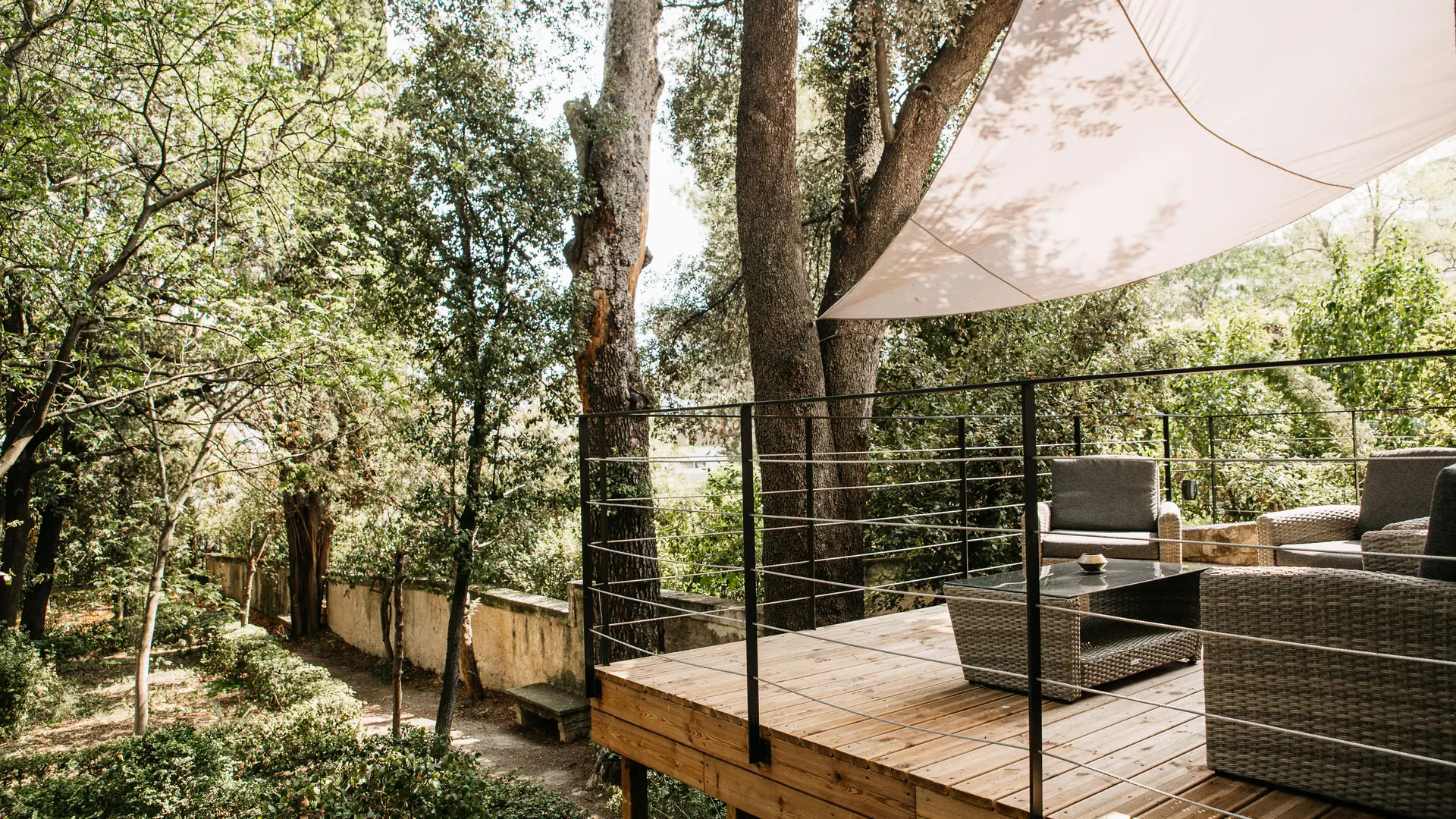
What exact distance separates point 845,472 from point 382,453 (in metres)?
5.22

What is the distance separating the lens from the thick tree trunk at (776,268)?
6.18 metres

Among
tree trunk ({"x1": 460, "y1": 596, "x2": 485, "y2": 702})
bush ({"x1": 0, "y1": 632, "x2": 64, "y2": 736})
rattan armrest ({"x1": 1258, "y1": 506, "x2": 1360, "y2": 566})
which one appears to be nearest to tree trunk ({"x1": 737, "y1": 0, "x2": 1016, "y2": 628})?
rattan armrest ({"x1": 1258, "y1": 506, "x2": 1360, "y2": 566})

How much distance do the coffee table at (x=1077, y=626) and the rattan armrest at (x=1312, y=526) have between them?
3.04 feet

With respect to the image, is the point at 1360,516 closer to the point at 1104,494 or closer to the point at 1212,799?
the point at 1104,494

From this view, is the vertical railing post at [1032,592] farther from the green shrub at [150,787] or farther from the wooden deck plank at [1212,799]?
the green shrub at [150,787]

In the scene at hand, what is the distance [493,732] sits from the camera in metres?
8.90

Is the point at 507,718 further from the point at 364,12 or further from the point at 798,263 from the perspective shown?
the point at 364,12

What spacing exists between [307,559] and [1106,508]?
13.3m

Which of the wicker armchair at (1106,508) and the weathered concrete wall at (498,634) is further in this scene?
the weathered concrete wall at (498,634)

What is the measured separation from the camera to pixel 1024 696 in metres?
3.10

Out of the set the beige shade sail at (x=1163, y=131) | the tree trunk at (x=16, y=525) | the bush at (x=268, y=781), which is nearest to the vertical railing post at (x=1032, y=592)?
the beige shade sail at (x=1163, y=131)

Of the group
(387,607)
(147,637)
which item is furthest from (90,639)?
(387,607)

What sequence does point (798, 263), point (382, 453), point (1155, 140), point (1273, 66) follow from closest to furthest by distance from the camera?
point (1273, 66)
point (1155, 140)
point (798, 263)
point (382, 453)

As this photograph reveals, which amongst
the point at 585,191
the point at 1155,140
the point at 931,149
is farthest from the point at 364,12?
the point at 1155,140
